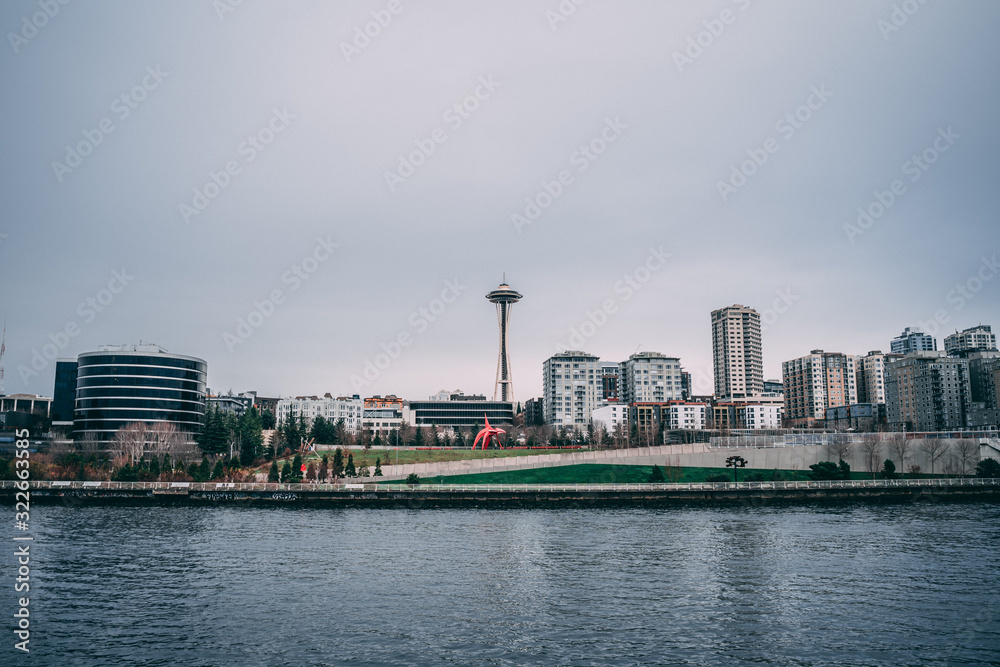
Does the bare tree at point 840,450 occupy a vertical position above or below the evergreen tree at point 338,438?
below

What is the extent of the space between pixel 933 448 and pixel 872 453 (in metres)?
11.2

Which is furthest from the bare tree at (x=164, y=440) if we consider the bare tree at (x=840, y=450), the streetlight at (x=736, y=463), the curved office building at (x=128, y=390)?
the bare tree at (x=840, y=450)

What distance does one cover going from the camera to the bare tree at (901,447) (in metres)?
130

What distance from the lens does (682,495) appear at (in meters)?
107

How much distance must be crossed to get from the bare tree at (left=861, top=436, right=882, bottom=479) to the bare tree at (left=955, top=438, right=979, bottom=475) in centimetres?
1244

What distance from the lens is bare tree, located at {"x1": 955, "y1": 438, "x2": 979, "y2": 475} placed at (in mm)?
128625

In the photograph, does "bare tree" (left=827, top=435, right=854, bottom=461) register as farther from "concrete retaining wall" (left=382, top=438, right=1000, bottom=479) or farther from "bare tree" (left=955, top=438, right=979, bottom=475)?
"bare tree" (left=955, top=438, right=979, bottom=475)

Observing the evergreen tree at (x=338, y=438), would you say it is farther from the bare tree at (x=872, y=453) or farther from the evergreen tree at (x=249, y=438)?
the bare tree at (x=872, y=453)

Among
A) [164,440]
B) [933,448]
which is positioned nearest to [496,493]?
[164,440]

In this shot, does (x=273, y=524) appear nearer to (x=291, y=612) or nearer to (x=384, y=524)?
(x=384, y=524)

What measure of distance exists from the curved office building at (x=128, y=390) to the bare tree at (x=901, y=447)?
139m

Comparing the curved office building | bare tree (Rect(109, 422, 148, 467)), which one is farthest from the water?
the curved office building

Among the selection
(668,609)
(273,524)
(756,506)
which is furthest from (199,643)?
(756,506)

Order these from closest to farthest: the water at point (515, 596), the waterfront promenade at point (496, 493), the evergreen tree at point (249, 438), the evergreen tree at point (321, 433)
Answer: the water at point (515, 596) < the waterfront promenade at point (496, 493) < the evergreen tree at point (249, 438) < the evergreen tree at point (321, 433)
